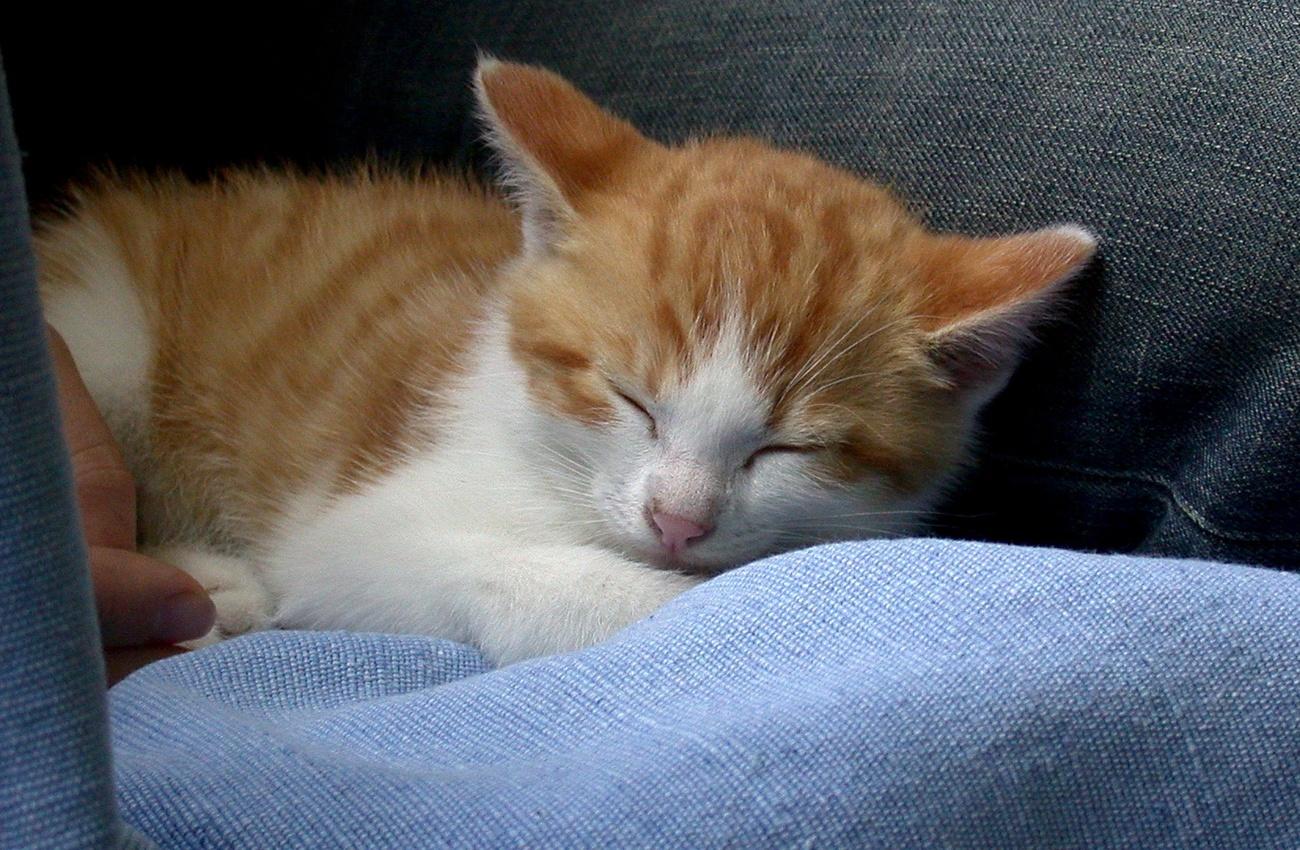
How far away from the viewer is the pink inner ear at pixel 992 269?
3.10 ft

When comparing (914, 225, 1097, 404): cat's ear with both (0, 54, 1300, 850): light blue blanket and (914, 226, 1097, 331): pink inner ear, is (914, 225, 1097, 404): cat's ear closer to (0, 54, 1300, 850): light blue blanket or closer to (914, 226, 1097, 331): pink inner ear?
(914, 226, 1097, 331): pink inner ear

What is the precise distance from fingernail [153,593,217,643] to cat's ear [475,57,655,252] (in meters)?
0.45

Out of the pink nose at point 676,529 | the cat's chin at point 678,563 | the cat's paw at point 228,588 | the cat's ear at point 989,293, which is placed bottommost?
the cat's paw at point 228,588

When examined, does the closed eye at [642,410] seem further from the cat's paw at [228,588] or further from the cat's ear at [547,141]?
the cat's paw at [228,588]

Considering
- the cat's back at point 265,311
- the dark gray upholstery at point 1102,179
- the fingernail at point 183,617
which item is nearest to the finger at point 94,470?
the fingernail at point 183,617

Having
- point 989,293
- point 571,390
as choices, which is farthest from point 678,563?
point 989,293

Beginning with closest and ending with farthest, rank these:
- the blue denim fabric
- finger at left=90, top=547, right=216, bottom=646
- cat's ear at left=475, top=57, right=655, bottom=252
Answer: the blue denim fabric, finger at left=90, top=547, right=216, bottom=646, cat's ear at left=475, top=57, right=655, bottom=252

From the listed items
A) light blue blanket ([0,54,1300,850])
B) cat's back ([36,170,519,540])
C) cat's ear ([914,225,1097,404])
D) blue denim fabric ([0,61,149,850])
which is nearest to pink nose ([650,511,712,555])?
light blue blanket ([0,54,1300,850])

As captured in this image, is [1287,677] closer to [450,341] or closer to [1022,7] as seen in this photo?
[1022,7]

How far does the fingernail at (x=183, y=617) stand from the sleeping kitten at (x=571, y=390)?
208 millimetres

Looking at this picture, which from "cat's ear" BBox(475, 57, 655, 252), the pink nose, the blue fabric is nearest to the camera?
the blue fabric

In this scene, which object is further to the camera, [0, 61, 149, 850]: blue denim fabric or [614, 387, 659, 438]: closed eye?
[614, 387, 659, 438]: closed eye

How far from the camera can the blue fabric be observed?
56 cm

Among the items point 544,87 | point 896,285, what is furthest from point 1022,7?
point 544,87
